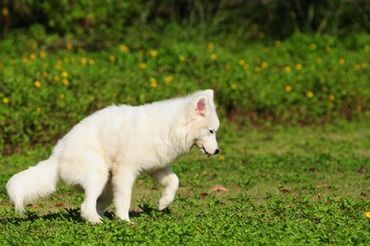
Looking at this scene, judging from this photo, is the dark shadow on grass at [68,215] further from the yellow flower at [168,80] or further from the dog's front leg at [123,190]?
the yellow flower at [168,80]

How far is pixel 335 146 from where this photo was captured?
13289 mm

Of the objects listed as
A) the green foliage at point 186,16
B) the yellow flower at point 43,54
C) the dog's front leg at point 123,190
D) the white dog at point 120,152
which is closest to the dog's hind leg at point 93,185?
the white dog at point 120,152

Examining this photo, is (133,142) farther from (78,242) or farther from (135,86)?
(135,86)

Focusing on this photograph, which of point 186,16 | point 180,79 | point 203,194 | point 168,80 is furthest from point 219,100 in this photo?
point 203,194

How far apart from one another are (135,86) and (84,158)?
18.8 feet

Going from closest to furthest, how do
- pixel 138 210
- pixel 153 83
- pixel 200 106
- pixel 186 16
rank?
1. pixel 200 106
2. pixel 138 210
3. pixel 153 83
4. pixel 186 16

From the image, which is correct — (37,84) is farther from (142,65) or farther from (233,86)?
(233,86)

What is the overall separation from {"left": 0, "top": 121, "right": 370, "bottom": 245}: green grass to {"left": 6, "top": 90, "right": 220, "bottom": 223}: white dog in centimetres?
24

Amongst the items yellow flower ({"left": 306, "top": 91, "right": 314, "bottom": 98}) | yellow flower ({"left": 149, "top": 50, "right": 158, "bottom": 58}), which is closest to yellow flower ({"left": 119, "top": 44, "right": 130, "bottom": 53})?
yellow flower ({"left": 149, "top": 50, "right": 158, "bottom": 58})

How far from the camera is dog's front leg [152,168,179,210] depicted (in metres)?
8.42

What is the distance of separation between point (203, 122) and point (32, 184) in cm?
161

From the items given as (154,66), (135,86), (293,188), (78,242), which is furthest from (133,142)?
(154,66)

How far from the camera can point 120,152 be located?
811 centimetres

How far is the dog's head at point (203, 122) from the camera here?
8.27m
